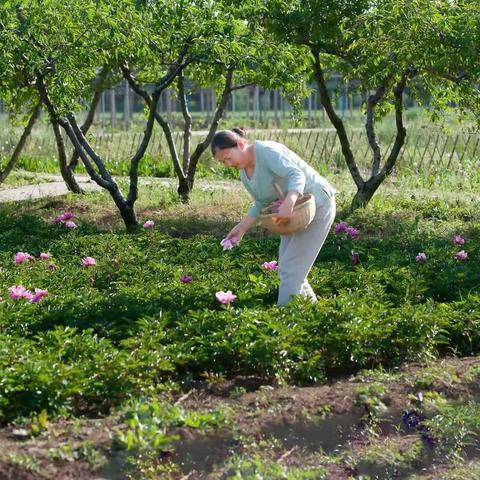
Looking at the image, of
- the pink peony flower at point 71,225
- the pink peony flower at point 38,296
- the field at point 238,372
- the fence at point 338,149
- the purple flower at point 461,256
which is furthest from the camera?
the fence at point 338,149

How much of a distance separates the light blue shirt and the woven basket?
0.08 meters

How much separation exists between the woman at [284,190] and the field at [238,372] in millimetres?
312

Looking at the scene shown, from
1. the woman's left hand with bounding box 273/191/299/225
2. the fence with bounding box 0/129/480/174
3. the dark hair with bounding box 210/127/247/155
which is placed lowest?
the fence with bounding box 0/129/480/174

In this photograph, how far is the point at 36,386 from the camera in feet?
17.2

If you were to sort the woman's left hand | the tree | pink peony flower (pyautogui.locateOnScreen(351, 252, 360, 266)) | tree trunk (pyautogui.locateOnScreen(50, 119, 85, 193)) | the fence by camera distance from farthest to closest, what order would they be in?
1. the fence
2. tree trunk (pyautogui.locateOnScreen(50, 119, 85, 193))
3. the tree
4. pink peony flower (pyautogui.locateOnScreen(351, 252, 360, 266))
5. the woman's left hand

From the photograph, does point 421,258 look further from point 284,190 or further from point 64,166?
point 64,166

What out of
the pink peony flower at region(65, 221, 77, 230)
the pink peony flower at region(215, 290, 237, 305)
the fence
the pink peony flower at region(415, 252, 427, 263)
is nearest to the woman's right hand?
the pink peony flower at region(215, 290, 237, 305)

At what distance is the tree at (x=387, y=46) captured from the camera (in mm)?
10305

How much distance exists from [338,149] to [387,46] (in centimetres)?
899

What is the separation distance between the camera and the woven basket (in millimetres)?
6648

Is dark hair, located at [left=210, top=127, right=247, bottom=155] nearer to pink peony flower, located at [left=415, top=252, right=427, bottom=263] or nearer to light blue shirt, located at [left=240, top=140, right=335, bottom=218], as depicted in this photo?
light blue shirt, located at [left=240, top=140, right=335, bottom=218]

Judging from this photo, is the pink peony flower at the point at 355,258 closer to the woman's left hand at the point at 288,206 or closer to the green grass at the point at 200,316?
the green grass at the point at 200,316

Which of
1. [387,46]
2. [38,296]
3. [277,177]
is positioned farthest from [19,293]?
[387,46]

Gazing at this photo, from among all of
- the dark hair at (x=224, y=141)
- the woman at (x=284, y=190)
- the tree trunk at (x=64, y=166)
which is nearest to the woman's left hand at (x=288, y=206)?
the woman at (x=284, y=190)
